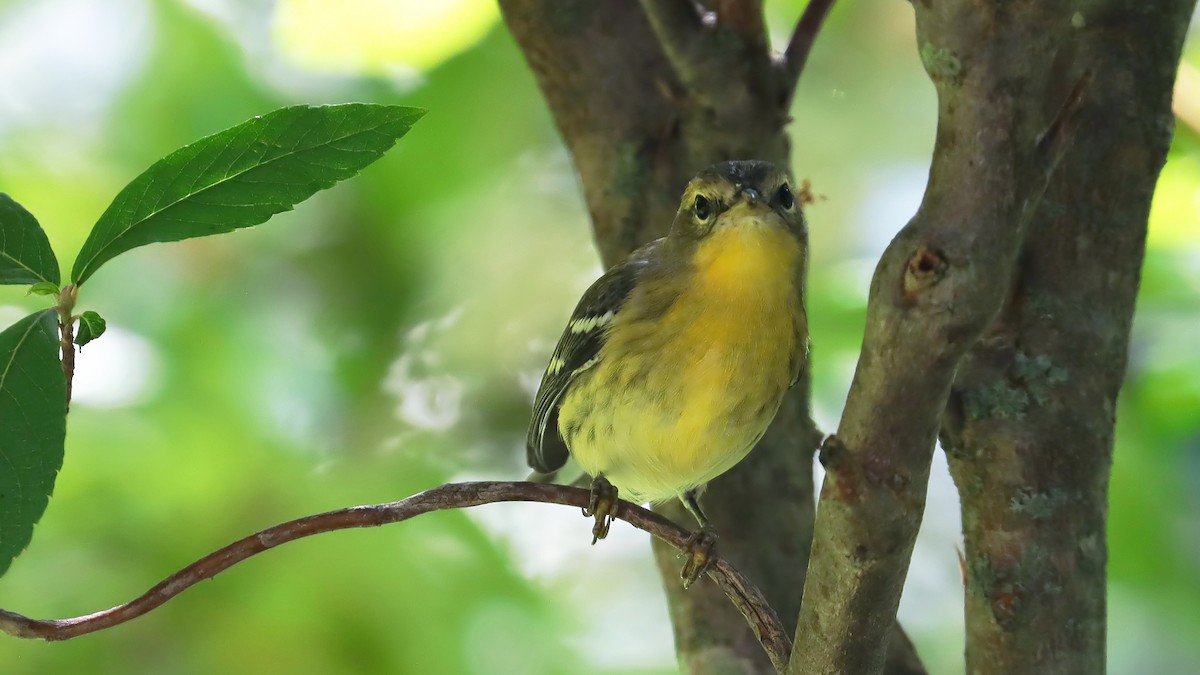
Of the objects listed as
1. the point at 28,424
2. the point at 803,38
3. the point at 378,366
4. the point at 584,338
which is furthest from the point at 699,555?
the point at 378,366

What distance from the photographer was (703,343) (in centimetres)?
217

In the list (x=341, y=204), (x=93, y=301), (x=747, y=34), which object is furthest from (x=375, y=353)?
(x=747, y=34)

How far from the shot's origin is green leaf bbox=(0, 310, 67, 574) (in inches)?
49.9

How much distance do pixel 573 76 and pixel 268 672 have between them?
5.76 ft

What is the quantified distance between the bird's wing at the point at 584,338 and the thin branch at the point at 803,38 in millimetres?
466

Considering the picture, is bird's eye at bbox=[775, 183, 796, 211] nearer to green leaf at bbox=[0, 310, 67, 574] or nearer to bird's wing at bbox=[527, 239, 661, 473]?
bird's wing at bbox=[527, 239, 661, 473]

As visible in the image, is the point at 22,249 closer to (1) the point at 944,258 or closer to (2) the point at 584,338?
(1) the point at 944,258

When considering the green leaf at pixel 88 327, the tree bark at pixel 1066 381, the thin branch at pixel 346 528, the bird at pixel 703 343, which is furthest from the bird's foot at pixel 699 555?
the green leaf at pixel 88 327

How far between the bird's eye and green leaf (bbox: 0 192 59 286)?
1358 mm

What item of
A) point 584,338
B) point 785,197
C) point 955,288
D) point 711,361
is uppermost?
point 785,197

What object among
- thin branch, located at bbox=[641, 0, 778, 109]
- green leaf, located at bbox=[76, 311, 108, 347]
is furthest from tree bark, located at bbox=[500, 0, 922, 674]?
green leaf, located at bbox=[76, 311, 108, 347]

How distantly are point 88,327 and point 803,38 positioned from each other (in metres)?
1.58

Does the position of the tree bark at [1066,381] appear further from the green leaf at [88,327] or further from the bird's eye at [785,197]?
the green leaf at [88,327]

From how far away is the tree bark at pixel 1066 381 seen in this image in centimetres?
172
